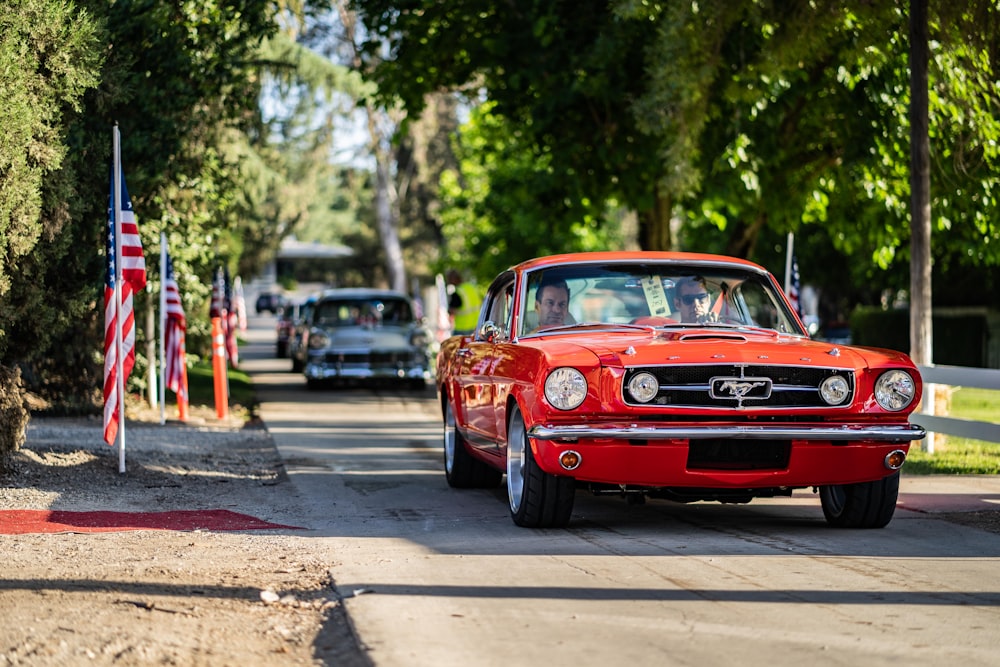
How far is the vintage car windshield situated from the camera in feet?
32.4

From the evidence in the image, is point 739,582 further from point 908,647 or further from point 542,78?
point 542,78

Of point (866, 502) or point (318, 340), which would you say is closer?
point (866, 502)

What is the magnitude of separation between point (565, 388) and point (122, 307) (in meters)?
5.54

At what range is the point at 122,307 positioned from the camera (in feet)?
41.3

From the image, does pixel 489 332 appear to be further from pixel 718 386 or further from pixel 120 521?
pixel 120 521

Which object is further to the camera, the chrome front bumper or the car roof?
the car roof

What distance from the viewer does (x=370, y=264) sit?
88.1 metres

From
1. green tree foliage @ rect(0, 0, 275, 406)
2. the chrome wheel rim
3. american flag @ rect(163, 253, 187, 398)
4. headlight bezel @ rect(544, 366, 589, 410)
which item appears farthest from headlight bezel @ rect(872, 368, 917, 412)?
american flag @ rect(163, 253, 187, 398)

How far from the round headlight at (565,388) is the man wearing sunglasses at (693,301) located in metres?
1.76

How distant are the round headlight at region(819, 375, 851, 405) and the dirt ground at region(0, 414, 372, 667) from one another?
294 cm

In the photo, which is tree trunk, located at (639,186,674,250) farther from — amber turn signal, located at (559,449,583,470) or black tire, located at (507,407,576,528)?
amber turn signal, located at (559,449,583,470)

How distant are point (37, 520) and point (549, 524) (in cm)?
330

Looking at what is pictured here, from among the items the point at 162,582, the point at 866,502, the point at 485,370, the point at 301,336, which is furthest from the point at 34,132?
the point at 301,336

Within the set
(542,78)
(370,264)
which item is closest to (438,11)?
(542,78)
